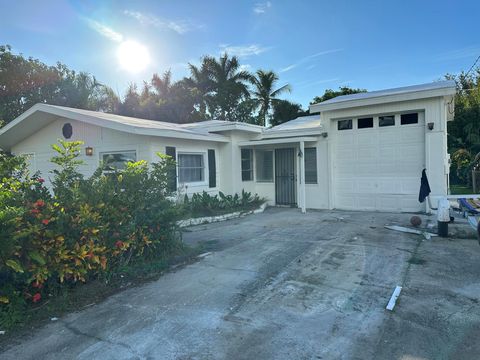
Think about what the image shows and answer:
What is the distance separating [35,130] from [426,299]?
11.6 metres

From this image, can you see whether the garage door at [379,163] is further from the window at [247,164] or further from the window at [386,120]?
the window at [247,164]

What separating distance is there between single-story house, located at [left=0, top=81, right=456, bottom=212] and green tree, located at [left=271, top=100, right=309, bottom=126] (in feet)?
56.9

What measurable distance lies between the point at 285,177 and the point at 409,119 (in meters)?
4.46

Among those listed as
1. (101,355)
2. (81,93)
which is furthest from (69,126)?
(81,93)

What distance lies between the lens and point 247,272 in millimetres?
5039

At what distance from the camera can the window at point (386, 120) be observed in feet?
34.5

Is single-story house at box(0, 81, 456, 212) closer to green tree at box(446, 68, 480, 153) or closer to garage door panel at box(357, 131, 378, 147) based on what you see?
garage door panel at box(357, 131, 378, 147)

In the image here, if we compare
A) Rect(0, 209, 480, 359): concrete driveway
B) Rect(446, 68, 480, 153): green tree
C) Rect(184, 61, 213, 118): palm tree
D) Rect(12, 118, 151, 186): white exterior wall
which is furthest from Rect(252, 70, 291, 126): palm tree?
Rect(0, 209, 480, 359): concrete driveway

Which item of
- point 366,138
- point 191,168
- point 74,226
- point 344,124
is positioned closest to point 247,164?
point 191,168

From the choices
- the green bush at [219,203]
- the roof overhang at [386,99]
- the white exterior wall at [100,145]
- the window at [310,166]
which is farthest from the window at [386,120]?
the white exterior wall at [100,145]

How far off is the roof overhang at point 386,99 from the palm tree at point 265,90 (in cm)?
1859

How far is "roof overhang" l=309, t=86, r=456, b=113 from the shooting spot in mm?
9461

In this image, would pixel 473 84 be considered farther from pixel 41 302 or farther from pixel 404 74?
pixel 41 302

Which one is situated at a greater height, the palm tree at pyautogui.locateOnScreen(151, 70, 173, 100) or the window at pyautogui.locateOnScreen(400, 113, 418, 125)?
the palm tree at pyautogui.locateOnScreen(151, 70, 173, 100)
